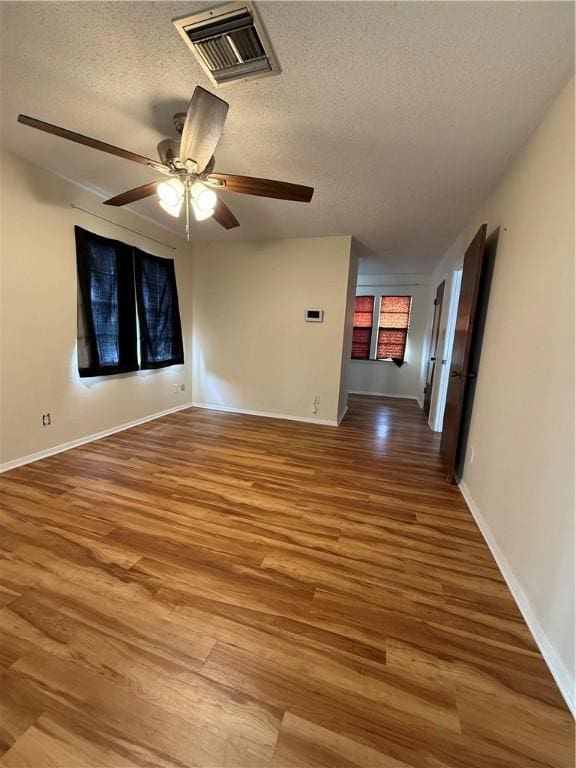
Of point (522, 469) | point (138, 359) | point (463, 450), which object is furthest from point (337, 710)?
point (138, 359)

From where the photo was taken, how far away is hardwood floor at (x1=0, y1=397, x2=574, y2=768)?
3.00ft

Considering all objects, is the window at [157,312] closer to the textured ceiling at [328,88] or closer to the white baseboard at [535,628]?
the textured ceiling at [328,88]

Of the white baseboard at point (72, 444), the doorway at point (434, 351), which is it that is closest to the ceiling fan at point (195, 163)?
the white baseboard at point (72, 444)

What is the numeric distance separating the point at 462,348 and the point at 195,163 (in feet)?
8.01

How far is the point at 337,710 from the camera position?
997 millimetres

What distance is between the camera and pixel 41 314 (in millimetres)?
2639

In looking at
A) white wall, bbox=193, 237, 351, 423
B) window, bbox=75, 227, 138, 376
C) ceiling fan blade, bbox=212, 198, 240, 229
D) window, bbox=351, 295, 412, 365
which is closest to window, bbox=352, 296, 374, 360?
window, bbox=351, 295, 412, 365

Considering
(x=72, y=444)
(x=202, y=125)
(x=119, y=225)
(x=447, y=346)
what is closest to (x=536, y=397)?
(x=202, y=125)

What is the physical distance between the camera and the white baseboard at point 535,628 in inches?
41.5

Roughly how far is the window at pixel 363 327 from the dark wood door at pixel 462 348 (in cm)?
374

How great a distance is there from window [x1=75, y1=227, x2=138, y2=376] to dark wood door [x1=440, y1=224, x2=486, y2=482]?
3497mm

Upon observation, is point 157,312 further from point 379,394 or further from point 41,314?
point 379,394

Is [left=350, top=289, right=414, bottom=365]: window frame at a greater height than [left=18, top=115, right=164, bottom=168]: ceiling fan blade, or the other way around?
[left=18, top=115, right=164, bottom=168]: ceiling fan blade

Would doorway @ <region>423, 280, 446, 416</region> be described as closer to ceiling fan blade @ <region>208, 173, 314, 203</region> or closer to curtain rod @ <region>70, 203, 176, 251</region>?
ceiling fan blade @ <region>208, 173, 314, 203</region>
